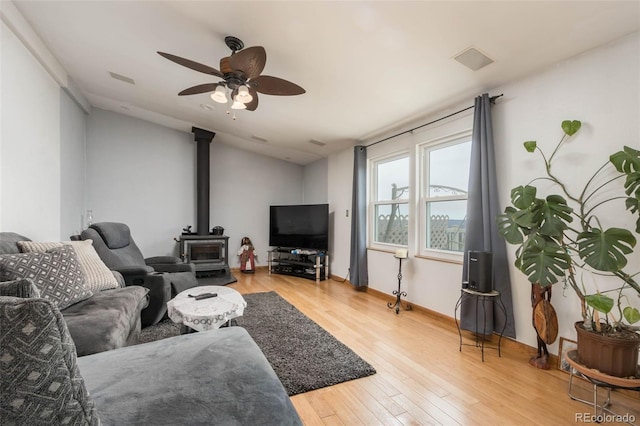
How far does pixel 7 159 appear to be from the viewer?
2369 mm

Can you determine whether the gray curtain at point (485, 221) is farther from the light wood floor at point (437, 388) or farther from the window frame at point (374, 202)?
the window frame at point (374, 202)

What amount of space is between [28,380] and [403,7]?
7.63 ft

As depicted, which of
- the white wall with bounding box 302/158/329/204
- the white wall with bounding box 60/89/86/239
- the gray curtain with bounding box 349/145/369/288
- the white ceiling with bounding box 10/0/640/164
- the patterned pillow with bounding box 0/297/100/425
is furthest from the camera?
the white wall with bounding box 302/158/329/204

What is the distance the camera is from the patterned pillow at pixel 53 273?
1591 millimetres

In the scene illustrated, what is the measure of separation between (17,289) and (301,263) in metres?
4.53

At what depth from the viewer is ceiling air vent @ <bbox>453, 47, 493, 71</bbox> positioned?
2114 millimetres

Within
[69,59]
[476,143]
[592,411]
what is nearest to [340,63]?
[476,143]

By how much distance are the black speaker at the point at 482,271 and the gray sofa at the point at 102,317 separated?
103 inches

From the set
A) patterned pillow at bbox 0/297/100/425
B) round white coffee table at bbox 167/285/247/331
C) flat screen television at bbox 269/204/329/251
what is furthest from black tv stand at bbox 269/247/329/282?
patterned pillow at bbox 0/297/100/425

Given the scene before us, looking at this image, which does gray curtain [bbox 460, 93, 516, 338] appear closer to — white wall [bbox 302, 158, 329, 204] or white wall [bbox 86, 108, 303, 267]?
white wall [bbox 302, 158, 329, 204]

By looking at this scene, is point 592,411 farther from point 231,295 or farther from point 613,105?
point 231,295

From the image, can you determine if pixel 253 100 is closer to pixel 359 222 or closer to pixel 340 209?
pixel 359 222

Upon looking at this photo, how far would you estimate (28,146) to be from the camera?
271 centimetres

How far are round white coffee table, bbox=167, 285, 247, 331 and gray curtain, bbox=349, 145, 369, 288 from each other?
2435mm
